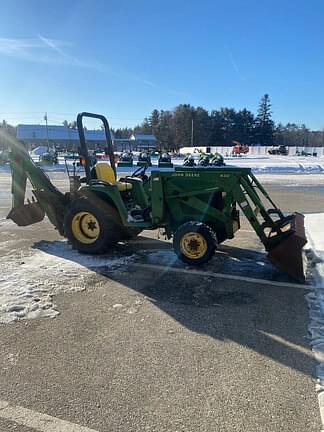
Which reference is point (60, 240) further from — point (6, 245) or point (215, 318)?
point (215, 318)

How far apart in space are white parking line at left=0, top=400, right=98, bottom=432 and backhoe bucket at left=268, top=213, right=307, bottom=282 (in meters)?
3.40

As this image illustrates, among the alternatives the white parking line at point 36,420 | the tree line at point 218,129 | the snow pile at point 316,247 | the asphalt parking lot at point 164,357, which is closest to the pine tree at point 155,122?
the tree line at point 218,129

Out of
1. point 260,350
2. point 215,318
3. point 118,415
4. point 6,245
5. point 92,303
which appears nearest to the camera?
point 118,415

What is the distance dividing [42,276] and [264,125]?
110304 millimetres

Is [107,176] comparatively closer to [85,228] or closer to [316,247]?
[85,228]

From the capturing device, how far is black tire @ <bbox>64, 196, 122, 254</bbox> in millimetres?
6199

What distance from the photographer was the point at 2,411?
2.62 m

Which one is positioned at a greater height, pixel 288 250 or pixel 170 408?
pixel 288 250

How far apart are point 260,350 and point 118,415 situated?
4.77ft

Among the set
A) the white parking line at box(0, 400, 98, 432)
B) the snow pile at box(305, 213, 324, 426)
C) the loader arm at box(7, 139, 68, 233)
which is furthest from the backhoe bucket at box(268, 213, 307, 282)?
the loader arm at box(7, 139, 68, 233)

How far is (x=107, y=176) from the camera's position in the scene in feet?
22.1

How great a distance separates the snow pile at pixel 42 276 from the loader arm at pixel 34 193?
0.66 meters

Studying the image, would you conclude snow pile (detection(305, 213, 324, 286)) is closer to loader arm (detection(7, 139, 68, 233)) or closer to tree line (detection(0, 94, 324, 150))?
loader arm (detection(7, 139, 68, 233))

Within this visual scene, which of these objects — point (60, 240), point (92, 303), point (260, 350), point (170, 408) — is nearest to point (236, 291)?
point (260, 350)
